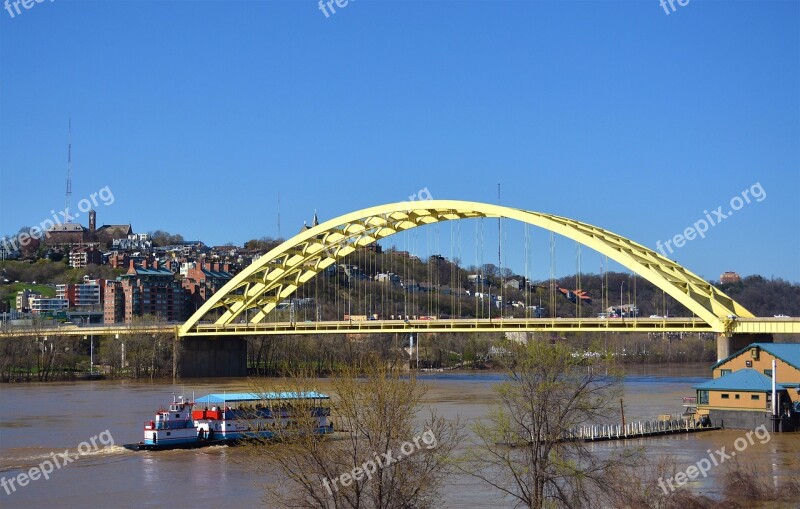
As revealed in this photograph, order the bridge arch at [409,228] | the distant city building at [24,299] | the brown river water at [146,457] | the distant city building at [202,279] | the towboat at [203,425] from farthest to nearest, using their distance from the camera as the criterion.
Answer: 1. the distant city building at [202,279]
2. the distant city building at [24,299]
3. the bridge arch at [409,228]
4. the towboat at [203,425]
5. the brown river water at [146,457]

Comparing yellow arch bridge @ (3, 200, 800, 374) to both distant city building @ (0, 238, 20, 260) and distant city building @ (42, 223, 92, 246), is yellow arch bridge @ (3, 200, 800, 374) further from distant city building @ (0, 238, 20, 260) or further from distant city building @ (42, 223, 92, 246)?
distant city building @ (42, 223, 92, 246)

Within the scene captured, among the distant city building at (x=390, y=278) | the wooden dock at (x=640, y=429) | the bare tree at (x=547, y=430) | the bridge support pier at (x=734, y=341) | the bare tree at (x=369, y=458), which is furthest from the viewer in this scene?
the distant city building at (x=390, y=278)

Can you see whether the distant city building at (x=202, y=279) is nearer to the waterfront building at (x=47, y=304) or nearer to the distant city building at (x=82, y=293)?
the distant city building at (x=82, y=293)

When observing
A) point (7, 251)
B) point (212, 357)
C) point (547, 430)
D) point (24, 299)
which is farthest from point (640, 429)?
point (7, 251)

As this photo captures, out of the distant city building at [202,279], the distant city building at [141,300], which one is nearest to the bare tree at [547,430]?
the distant city building at [141,300]

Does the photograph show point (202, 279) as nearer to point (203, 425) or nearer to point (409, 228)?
point (409, 228)

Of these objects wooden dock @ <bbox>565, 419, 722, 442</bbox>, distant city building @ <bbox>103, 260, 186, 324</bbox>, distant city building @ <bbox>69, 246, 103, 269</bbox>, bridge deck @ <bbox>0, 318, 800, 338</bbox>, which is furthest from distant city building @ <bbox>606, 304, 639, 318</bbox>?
distant city building @ <bbox>69, 246, 103, 269</bbox>
